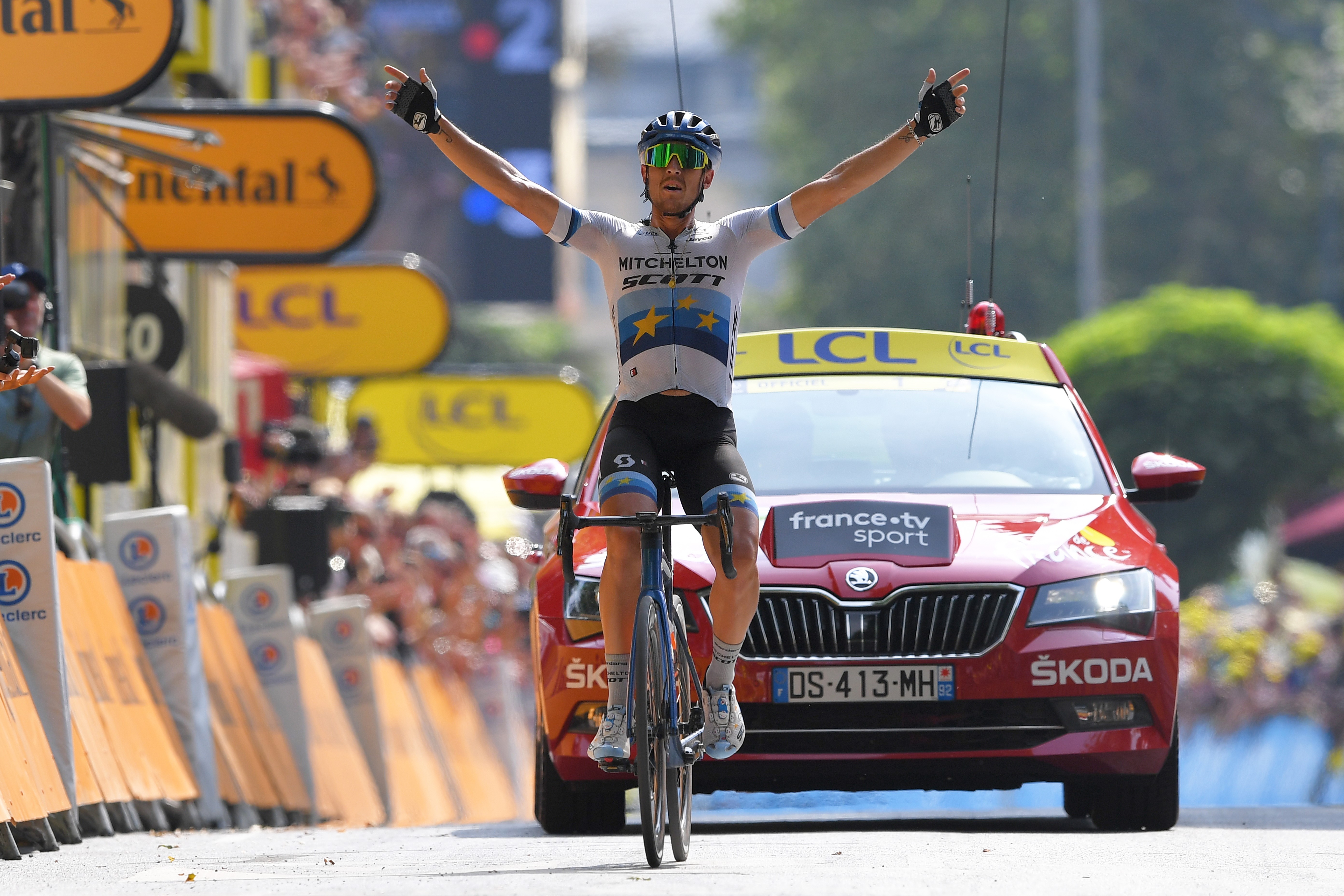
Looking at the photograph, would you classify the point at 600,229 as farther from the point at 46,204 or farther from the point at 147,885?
the point at 46,204

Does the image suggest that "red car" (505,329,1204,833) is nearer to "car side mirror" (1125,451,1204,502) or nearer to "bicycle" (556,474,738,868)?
"car side mirror" (1125,451,1204,502)

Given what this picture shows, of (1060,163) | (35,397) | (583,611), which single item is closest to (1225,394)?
(1060,163)

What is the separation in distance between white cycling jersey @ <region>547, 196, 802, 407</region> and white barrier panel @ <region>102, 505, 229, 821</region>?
4197mm

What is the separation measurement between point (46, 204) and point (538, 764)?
5261 millimetres

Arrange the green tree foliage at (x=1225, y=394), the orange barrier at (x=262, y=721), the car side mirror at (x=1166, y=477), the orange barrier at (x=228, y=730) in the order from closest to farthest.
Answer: the car side mirror at (x=1166, y=477)
the orange barrier at (x=228, y=730)
the orange barrier at (x=262, y=721)
the green tree foliage at (x=1225, y=394)

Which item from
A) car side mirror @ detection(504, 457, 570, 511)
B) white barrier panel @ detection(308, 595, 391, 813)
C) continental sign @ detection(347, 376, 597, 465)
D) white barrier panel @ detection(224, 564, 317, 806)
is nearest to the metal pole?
continental sign @ detection(347, 376, 597, 465)

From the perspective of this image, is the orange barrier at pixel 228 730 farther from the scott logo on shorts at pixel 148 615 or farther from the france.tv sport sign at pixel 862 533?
the france.tv sport sign at pixel 862 533

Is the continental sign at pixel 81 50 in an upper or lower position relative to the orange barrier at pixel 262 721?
upper

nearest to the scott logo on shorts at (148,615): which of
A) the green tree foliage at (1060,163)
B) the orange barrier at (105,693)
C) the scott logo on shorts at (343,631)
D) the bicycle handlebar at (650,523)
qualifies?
the orange barrier at (105,693)

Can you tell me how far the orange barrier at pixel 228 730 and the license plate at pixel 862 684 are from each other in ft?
14.2

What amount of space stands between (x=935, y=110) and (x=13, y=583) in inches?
139

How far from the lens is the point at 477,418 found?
28.3m

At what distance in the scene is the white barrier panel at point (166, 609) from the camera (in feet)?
36.1

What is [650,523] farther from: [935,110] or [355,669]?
[355,669]
